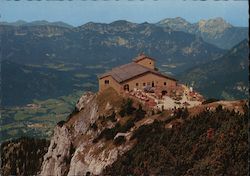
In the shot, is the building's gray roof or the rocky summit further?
the building's gray roof

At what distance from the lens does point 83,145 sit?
107m

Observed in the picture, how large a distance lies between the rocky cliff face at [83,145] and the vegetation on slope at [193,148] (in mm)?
6239

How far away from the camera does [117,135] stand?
299 ft

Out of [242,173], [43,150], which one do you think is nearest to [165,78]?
[242,173]

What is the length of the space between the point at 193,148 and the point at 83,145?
4199 centimetres

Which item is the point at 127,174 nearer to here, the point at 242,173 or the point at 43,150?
the point at 242,173

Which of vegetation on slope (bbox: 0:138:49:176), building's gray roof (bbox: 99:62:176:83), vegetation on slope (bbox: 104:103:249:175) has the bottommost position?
vegetation on slope (bbox: 0:138:49:176)

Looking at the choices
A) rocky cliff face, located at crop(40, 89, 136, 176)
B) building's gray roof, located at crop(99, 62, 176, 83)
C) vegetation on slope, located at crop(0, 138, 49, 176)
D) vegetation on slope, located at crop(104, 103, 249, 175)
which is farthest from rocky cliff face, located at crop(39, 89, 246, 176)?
vegetation on slope, located at crop(0, 138, 49, 176)

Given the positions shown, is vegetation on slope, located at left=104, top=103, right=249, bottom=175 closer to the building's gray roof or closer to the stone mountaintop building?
the stone mountaintop building

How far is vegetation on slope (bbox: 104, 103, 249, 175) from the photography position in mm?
61156

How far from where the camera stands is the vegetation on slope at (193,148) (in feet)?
201

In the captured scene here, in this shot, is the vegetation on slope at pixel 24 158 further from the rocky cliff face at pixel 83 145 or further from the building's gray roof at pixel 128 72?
the building's gray roof at pixel 128 72

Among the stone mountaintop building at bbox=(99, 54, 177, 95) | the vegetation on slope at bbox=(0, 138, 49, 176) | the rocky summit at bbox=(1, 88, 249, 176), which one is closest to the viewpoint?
the rocky summit at bbox=(1, 88, 249, 176)

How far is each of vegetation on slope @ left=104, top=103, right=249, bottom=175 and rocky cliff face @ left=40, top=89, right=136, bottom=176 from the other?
624 cm
